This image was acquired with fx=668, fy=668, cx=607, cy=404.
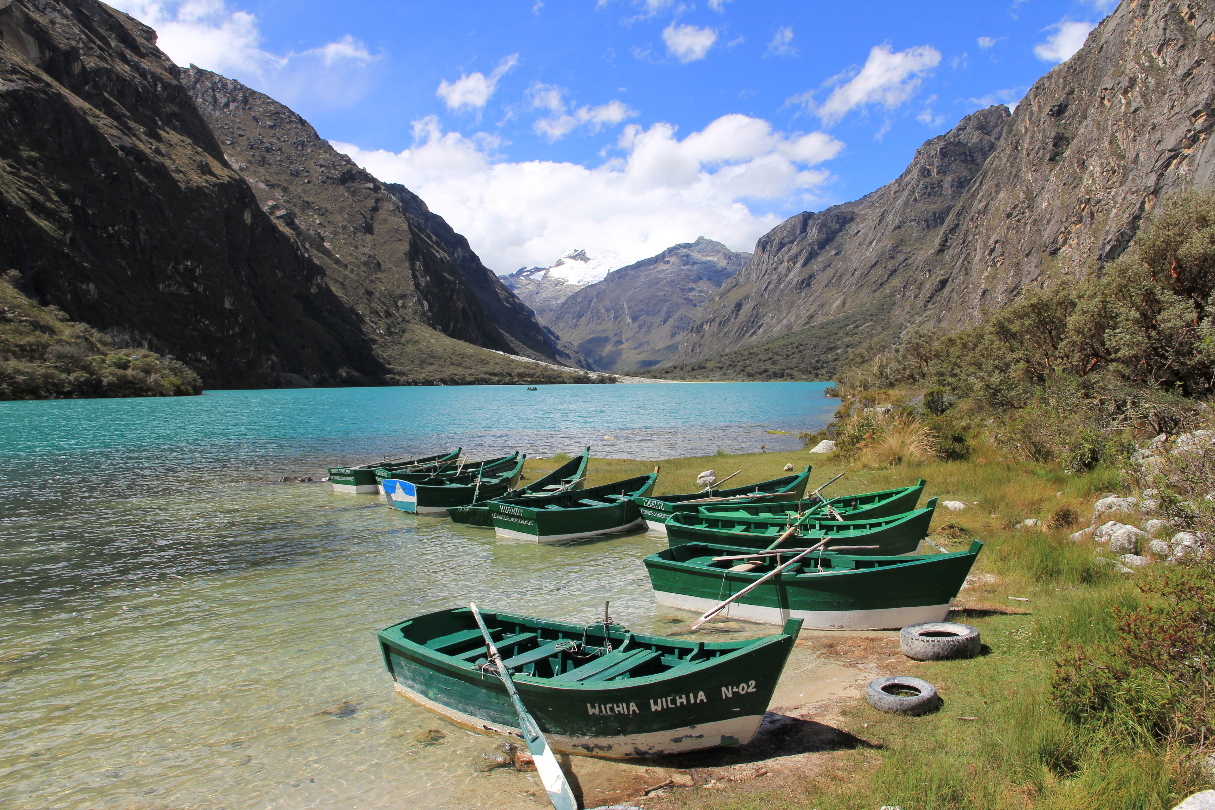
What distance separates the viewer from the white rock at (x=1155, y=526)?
11.9 meters

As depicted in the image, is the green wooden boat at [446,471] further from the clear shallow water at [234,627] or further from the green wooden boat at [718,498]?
the green wooden boat at [718,498]

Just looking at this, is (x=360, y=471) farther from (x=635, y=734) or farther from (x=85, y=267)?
(x=85, y=267)

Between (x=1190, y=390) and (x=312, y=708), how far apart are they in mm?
23700

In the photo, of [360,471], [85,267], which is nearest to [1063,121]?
[360,471]

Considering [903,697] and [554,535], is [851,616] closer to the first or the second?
[903,697]

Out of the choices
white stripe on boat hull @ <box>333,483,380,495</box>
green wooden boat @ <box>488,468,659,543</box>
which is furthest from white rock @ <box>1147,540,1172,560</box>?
white stripe on boat hull @ <box>333,483,380,495</box>

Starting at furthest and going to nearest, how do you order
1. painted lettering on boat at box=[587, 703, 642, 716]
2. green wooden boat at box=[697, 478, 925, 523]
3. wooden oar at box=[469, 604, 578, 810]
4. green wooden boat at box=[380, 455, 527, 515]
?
green wooden boat at box=[380, 455, 527, 515], green wooden boat at box=[697, 478, 925, 523], painted lettering on boat at box=[587, 703, 642, 716], wooden oar at box=[469, 604, 578, 810]

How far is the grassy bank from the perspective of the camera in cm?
577

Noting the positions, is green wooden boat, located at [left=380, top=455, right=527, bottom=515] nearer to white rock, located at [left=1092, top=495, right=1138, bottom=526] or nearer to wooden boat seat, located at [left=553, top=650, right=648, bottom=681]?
wooden boat seat, located at [left=553, top=650, right=648, bottom=681]

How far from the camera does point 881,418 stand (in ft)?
102

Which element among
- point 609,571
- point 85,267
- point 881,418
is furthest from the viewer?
point 85,267

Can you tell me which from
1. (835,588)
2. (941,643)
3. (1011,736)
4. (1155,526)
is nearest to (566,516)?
(835,588)

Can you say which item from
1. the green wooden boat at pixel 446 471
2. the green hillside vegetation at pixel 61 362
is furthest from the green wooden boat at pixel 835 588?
the green hillside vegetation at pixel 61 362

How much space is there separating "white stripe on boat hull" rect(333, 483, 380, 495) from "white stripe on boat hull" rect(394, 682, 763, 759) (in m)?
Answer: 22.8
